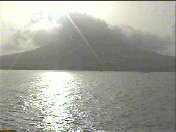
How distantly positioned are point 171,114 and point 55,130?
1099 inches

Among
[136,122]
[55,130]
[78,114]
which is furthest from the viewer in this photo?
[78,114]

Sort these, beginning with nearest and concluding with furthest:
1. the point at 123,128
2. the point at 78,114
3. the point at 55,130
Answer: the point at 55,130
the point at 123,128
the point at 78,114

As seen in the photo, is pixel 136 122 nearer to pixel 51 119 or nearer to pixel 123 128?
pixel 123 128

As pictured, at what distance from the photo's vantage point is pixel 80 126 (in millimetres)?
44500

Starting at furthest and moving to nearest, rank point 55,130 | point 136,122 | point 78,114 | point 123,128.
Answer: point 78,114
point 136,122
point 123,128
point 55,130

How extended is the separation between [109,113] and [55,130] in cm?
1844

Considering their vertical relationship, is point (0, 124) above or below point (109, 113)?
below

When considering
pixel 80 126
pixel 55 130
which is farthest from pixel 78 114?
pixel 55 130

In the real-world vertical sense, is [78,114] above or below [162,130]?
above

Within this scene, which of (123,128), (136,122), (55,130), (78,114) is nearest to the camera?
(55,130)

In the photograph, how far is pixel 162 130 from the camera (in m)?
43.8

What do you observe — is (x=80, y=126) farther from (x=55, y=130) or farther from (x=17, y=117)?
(x=17, y=117)

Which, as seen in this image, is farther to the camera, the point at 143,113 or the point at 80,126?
the point at 143,113

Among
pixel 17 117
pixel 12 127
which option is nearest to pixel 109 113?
pixel 17 117
